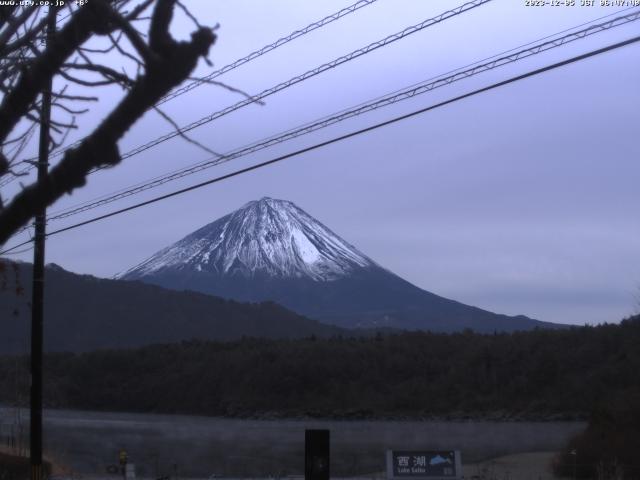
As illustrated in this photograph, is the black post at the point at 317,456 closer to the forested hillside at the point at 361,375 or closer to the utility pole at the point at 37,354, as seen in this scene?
the utility pole at the point at 37,354

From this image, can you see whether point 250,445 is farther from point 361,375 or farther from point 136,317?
point 136,317

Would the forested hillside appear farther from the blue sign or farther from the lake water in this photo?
the blue sign

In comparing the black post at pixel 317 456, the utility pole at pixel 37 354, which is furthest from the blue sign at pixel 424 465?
the utility pole at pixel 37 354

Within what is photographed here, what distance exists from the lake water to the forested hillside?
12.4m

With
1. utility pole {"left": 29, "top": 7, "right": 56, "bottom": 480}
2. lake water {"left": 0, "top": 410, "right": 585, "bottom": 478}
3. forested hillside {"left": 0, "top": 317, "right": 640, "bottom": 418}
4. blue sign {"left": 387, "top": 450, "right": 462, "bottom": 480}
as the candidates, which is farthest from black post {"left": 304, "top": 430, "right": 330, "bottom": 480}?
forested hillside {"left": 0, "top": 317, "right": 640, "bottom": 418}

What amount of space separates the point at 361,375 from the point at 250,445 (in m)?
40.0

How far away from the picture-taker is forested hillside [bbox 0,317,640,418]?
65688mm

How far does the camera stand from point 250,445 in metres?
39.0

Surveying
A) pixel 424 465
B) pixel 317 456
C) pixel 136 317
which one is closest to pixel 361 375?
pixel 136 317

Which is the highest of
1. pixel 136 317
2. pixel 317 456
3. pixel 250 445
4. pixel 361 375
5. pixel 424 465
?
pixel 136 317

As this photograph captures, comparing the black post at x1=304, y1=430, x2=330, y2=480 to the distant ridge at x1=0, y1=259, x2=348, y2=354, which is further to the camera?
the distant ridge at x1=0, y1=259, x2=348, y2=354

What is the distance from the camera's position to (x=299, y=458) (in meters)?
33.0

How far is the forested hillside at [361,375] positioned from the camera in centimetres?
6569

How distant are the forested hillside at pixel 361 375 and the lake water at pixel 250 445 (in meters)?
12.4
